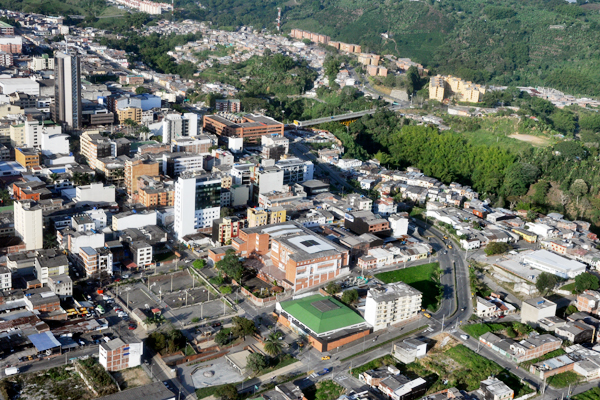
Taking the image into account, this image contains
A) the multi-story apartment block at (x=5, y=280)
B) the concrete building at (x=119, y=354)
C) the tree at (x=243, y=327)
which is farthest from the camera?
the multi-story apartment block at (x=5, y=280)

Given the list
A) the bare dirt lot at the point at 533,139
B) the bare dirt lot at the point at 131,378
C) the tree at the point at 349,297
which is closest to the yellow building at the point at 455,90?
the bare dirt lot at the point at 533,139

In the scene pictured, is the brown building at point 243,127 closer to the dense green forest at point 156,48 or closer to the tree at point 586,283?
the dense green forest at point 156,48

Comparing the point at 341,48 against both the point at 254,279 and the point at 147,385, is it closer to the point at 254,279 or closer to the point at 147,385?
the point at 254,279

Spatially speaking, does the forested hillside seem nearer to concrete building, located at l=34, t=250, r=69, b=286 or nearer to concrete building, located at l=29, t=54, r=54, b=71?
concrete building, located at l=29, t=54, r=54, b=71

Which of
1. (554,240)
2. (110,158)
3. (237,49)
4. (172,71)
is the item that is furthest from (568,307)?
(237,49)

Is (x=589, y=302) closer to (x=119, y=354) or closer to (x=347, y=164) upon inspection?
(x=119, y=354)

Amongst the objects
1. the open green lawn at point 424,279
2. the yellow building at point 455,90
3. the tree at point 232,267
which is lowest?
the open green lawn at point 424,279

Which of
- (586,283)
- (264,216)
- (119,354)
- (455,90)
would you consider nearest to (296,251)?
(264,216)
